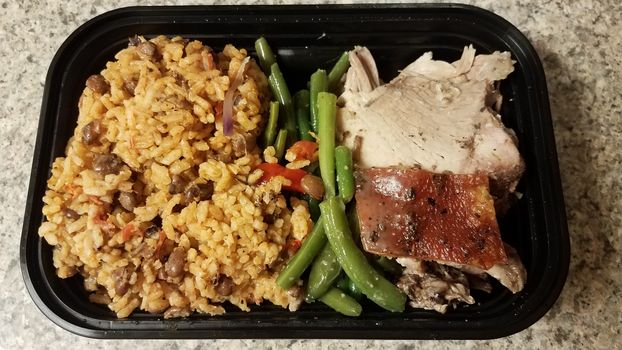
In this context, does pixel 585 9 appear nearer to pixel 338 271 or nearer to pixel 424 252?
pixel 424 252

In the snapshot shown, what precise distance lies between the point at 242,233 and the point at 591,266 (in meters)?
1.47

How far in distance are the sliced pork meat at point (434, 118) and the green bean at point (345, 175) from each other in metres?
0.09

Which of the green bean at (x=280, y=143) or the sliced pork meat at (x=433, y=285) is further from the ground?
the green bean at (x=280, y=143)

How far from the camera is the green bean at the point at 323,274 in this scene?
2.22 metres

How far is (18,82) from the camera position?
2.62 meters

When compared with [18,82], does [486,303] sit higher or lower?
lower

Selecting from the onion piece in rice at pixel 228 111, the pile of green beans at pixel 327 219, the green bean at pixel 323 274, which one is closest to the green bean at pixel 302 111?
the pile of green beans at pixel 327 219

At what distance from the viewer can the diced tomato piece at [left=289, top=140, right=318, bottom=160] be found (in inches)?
91.7

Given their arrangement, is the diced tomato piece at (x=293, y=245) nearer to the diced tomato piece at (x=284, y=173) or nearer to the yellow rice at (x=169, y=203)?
the yellow rice at (x=169, y=203)

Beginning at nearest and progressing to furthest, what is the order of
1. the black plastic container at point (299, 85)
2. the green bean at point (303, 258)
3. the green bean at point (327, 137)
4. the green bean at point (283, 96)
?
the black plastic container at point (299, 85), the green bean at point (303, 258), the green bean at point (327, 137), the green bean at point (283, 96)

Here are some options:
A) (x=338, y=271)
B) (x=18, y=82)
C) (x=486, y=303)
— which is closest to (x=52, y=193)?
(x=18, y=82)

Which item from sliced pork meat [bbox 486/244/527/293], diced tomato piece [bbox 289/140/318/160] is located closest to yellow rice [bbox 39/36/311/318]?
diced tomato piece [bbox 289/140/318/160]

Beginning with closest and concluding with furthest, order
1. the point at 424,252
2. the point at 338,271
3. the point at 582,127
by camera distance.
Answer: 1. the point at 424,252
2. the point at 338,271
3. the point at 582,127

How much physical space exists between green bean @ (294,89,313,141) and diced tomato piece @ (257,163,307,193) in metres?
0.23
